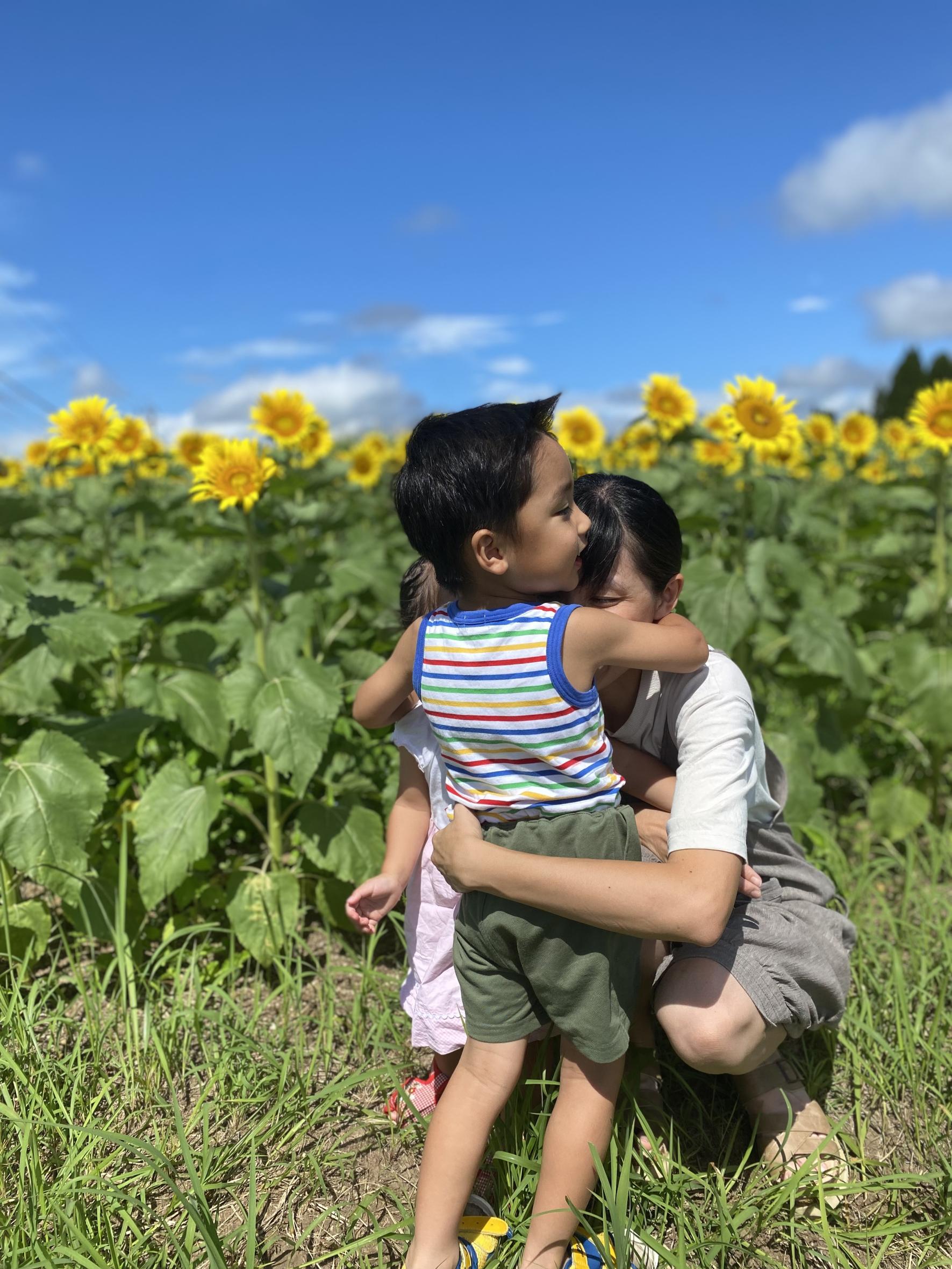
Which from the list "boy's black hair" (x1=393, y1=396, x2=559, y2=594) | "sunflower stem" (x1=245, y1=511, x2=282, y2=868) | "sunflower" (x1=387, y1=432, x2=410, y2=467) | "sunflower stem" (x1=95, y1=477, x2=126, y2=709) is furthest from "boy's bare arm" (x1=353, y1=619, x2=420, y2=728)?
"sunflower" (x1=387, y1=432, x2=410, y2=467)

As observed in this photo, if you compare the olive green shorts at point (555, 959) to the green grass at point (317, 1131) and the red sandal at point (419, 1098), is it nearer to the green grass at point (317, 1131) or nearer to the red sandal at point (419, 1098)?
the green grass at point (317, 1131)

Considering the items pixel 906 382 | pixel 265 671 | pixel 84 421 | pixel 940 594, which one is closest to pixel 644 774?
pixel 265 671

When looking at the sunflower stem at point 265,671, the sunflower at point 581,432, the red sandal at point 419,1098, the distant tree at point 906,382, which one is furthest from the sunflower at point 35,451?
the distant tree at point 906,382

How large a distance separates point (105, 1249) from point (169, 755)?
1.78 metres

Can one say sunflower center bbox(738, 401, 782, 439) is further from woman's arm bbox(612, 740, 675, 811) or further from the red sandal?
the red sandal

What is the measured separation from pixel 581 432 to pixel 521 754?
15.2 feet

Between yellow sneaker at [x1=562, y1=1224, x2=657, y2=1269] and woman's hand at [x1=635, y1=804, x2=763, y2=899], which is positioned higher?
woman's hand at [x1=635, y1=804, x2=763, y2=899]

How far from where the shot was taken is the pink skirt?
1.90 metres

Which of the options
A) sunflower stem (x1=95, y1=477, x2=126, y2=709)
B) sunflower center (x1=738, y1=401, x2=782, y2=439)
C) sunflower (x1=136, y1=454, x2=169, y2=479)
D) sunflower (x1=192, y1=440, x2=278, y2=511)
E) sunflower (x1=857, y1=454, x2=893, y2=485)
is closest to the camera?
sunflower (x1=192, y1=440, x2=278, y2=511)

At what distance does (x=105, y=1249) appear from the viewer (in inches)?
62.0

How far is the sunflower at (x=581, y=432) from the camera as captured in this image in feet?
19.4

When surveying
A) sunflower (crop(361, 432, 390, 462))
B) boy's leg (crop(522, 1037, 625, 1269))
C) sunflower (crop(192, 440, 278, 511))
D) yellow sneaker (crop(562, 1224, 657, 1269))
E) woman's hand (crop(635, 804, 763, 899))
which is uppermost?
sunflower (crop(361, 432, 390, 462))

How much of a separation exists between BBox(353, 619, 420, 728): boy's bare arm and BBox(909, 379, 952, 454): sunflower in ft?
7.88

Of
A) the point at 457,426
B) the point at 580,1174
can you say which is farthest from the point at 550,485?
the point at 580,1174
